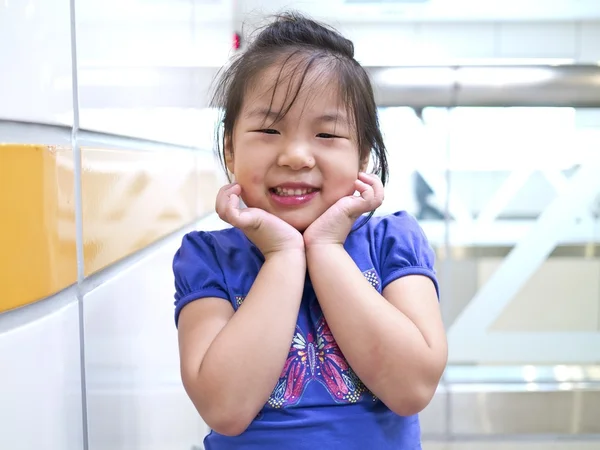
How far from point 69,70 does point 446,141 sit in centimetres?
221

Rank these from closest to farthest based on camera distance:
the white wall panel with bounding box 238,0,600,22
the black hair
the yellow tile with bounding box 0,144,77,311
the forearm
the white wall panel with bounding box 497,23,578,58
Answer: the yellow tile with bounding box 0,144,77,311 → the forearm → the black hair → the white wall panel with bounding box 238,0,600,22 → the white wall panel with bounding box 497,23,578,58

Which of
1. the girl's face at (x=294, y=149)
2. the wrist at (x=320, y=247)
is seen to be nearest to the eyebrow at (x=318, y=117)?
the girl's face at (x=294, y=149)

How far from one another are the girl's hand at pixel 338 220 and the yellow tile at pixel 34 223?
0.24 m

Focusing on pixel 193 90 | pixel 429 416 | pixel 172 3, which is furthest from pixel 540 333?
pixel 172 3

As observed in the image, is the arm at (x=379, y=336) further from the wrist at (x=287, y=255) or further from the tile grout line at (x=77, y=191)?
the tile grout line at (x=77, y=191)

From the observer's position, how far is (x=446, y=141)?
2.61 meters

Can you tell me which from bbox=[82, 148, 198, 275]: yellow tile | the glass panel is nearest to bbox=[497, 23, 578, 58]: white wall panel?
the glass panel

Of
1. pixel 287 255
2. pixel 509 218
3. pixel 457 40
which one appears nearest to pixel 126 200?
pixel 287 255

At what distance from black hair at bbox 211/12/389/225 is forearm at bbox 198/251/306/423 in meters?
0.19

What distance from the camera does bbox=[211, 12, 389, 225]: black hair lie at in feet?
2.24

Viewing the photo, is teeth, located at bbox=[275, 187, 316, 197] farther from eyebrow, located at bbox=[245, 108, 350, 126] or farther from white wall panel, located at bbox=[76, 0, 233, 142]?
white wall panel, located at bbox=[76, 0, 233, 142]

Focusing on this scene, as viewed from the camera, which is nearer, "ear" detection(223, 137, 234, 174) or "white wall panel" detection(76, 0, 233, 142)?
"white wall panel" detection(76, 0, 233, 142)

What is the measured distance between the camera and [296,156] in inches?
24.9

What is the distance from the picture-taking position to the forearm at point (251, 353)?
0.58m
